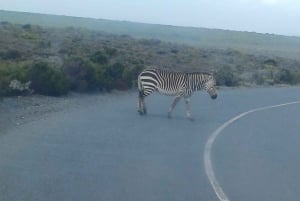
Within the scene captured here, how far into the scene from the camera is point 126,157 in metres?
14.9

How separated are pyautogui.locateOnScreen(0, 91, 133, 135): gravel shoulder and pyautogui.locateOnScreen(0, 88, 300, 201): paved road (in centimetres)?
50

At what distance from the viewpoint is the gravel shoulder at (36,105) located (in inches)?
786

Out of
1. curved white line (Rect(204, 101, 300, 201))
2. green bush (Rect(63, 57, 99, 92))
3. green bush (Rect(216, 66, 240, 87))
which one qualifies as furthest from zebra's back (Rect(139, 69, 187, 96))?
green bush (Rect(216, 66, 240, 87))

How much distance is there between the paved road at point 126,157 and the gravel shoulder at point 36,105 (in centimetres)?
50

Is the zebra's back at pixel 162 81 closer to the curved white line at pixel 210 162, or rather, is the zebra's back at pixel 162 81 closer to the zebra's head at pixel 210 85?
the zebra's head at pixel 210 85

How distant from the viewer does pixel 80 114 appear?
22094 millimetres

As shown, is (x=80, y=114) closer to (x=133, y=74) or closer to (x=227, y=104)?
(x=227, y=104)

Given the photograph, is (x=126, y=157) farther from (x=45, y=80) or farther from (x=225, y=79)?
(x=225, y=79)

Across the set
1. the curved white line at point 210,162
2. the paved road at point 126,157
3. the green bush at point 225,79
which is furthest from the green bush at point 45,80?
the green bush at point 225,79

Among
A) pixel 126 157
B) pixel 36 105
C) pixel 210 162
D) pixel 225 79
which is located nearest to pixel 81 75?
pixel 36 105

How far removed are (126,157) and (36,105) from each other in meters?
9.47

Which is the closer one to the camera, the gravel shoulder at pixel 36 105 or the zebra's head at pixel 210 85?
the gravel shoulder at pixel 36 105

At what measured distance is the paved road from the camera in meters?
11.5

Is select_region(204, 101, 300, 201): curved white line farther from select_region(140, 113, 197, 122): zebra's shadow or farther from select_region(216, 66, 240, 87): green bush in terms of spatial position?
select_region(216, 66, 240, 87): green bush
